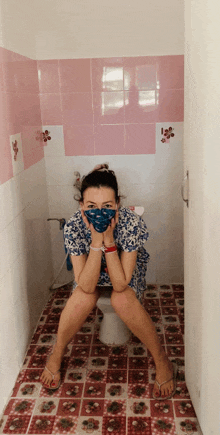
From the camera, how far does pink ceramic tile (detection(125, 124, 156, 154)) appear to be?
2.54m

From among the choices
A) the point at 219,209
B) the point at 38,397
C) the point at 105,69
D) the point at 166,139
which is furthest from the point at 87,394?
the point at 105,69

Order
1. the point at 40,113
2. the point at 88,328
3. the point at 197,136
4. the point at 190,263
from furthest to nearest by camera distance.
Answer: the point at 40,113 < the point at 88,328 < the point at 190,263 < the point at 197,136

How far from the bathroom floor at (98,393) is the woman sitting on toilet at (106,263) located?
0.23 ft

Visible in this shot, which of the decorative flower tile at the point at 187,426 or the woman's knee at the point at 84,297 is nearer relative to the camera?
the decorative flower tile at the point at 187,426

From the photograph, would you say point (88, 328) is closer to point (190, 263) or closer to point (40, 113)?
point (190, 263)

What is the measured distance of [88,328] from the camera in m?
2.38

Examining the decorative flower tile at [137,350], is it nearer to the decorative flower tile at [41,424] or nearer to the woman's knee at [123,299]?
the woman's knee at [123,299]

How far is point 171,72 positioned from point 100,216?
1.10 meters

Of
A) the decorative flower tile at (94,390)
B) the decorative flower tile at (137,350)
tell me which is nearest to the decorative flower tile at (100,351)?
the decorative flower tile at (137,350)

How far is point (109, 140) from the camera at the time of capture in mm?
2570

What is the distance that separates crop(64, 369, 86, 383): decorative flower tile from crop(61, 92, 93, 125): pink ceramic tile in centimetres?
136

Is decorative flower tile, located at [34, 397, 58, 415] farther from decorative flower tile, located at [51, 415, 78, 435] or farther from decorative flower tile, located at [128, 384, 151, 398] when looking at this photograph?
decorative flower tile, located at [128, 384, 151, 398]

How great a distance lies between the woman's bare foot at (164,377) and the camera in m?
1.84

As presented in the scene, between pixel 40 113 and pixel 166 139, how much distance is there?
75 centimetres
